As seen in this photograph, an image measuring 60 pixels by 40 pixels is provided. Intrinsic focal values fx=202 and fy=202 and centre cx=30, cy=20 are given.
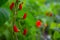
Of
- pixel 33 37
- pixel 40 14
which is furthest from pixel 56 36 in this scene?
pixel 40 14

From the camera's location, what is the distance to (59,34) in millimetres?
1306

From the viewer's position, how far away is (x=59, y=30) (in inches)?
52.0

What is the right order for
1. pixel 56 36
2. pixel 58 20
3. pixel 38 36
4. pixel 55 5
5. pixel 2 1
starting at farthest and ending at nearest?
pixel 55 5 < pixel 58 20 < pixel 38 36 < pixel 56 36 < pixel 2 1

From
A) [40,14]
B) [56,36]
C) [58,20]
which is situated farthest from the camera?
[40,14]

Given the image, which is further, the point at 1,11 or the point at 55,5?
→ the point at 55,5

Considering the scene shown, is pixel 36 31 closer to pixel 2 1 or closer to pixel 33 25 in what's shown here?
pixel 33 25

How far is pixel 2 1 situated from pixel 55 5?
44.1 inches

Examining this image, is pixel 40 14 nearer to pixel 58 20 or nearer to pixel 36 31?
pixel 58 20

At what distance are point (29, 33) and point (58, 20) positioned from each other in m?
0.45

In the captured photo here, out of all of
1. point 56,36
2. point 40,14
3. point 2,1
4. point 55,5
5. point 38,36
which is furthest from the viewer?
point 55,5

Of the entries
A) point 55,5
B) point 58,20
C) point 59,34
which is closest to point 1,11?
point 59,34

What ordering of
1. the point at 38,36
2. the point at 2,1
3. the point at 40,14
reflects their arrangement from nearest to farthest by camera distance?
the point at 2,1, the point at 38,36, the point at 40,14

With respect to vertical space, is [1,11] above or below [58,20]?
above

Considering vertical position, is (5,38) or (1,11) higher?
(1,11)
